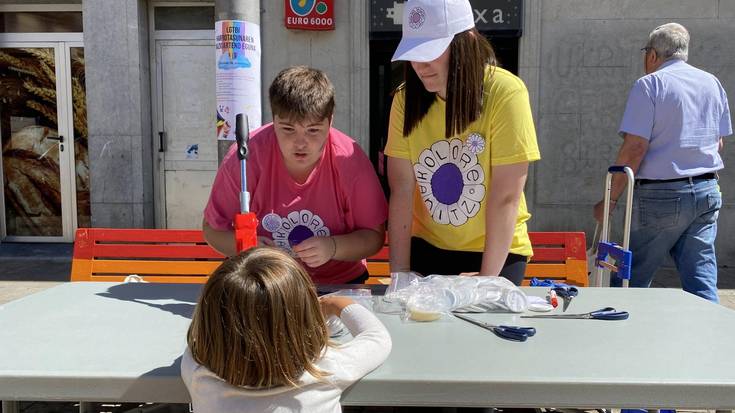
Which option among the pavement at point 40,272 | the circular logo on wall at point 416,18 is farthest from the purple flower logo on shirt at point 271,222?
the pavement at point 40,272

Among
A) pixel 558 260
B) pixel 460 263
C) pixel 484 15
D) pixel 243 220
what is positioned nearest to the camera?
pixel 243 220

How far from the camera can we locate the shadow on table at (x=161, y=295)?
1932 millimetres

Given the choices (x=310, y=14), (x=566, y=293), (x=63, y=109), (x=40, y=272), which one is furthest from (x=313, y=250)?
(x=63, y=109)

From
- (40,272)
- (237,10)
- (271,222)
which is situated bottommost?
(40,272)

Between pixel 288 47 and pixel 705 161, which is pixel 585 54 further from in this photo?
pixel 705 161

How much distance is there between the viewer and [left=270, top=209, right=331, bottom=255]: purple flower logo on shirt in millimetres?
2275

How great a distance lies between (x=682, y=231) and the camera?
314cm

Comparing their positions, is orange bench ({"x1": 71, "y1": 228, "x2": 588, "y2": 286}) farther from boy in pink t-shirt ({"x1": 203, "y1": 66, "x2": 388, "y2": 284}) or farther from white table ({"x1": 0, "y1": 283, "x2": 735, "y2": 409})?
white table ({"x1": 0, "y1": 283, "x2": 735, "y2": 409})

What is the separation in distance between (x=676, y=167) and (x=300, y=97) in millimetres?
2121

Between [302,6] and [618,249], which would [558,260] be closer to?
[618,249]

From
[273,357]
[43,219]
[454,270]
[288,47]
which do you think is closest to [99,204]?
[43,219]

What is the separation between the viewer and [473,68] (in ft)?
6.46

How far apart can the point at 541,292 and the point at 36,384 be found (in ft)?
5.00

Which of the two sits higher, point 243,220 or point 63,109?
point 63,109
